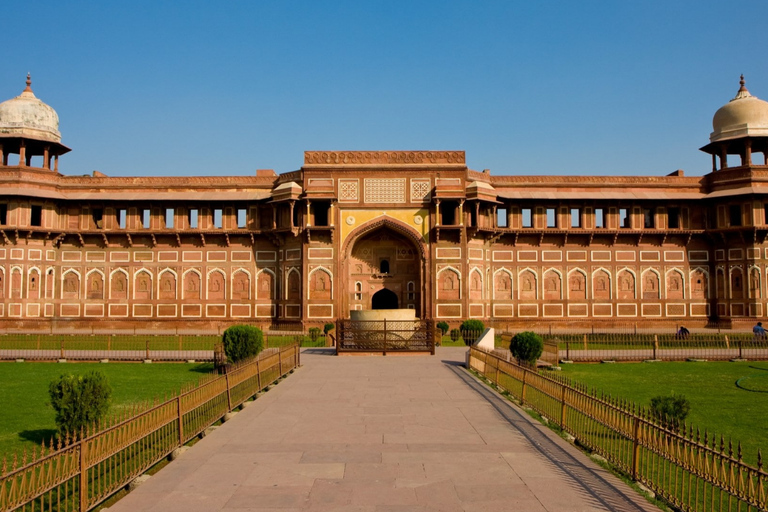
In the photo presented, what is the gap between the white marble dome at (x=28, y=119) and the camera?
94.9ft

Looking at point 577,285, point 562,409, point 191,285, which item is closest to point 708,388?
point 562,409

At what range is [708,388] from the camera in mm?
12789

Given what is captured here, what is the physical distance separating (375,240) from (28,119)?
17.3 meters

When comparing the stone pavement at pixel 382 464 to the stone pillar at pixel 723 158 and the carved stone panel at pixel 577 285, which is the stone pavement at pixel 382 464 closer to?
the carved stone panel at pixel 577 285

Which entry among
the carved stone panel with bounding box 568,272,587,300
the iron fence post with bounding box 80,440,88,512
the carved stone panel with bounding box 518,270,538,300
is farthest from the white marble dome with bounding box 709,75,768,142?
the iron fence post with bounding box 80,440,88,512

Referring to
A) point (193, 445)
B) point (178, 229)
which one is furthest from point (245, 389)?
point (178, 229)

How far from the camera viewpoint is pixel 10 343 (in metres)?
21.9

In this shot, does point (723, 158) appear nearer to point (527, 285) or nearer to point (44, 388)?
point (527, 285)

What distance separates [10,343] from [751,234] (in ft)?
101

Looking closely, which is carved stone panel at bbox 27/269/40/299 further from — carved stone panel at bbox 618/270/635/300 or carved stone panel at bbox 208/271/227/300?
carved stone panel at bbox 618/270/635/300

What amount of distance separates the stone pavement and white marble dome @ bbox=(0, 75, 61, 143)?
24824mm

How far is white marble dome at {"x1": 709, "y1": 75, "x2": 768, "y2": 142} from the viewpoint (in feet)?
95.9

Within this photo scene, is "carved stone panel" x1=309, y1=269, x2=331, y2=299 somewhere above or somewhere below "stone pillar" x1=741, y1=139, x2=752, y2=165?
below

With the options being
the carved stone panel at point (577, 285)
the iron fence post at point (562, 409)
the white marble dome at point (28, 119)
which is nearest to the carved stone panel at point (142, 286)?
the white marble dome at point (28, 119)
